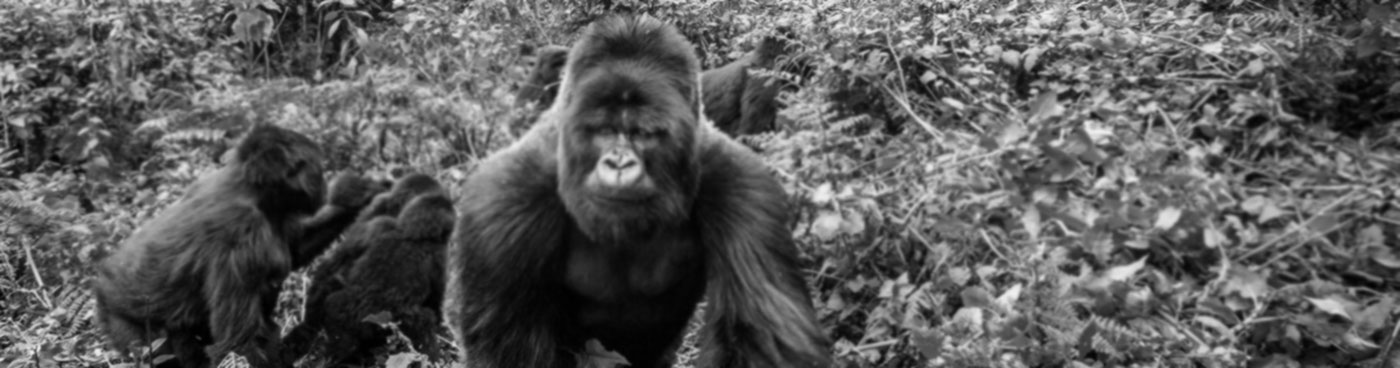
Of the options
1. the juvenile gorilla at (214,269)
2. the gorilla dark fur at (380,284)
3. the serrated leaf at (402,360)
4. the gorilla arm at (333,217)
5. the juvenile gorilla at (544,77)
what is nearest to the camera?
the serrated leaf at (402,360)

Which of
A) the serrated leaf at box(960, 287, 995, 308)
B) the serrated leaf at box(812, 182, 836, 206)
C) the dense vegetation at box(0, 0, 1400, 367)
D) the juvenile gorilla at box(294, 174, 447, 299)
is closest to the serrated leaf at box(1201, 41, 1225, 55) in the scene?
the dense vegetation at box(0, 0, 1400, 367)

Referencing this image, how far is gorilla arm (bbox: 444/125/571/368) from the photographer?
3.77 meters

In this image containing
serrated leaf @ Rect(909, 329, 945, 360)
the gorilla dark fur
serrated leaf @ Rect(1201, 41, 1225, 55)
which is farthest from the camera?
the gorilla dark fur

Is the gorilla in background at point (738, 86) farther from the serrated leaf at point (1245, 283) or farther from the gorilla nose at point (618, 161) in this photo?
the serrated leaf at point (1245, 283)

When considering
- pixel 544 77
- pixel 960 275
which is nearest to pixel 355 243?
pixel 544 77

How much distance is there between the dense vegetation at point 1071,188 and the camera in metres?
3.35

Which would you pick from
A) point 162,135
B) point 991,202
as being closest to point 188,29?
point 162,135

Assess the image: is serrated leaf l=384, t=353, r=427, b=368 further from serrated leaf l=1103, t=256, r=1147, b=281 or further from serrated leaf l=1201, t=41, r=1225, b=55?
serrated leaf l=1201, t=41, r=1225, b=55

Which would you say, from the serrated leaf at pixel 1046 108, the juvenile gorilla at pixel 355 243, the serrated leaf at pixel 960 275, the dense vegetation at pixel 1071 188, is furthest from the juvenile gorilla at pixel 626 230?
the juvenile gorilla at pixel 355 243

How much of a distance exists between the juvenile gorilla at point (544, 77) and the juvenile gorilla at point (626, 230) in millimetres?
2854

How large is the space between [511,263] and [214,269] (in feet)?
6.83

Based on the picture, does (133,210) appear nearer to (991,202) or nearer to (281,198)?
(281,198)

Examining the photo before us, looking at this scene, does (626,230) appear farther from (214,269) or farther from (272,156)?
(272,156)

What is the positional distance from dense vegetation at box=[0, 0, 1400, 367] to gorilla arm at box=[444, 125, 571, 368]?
779 millimetres
